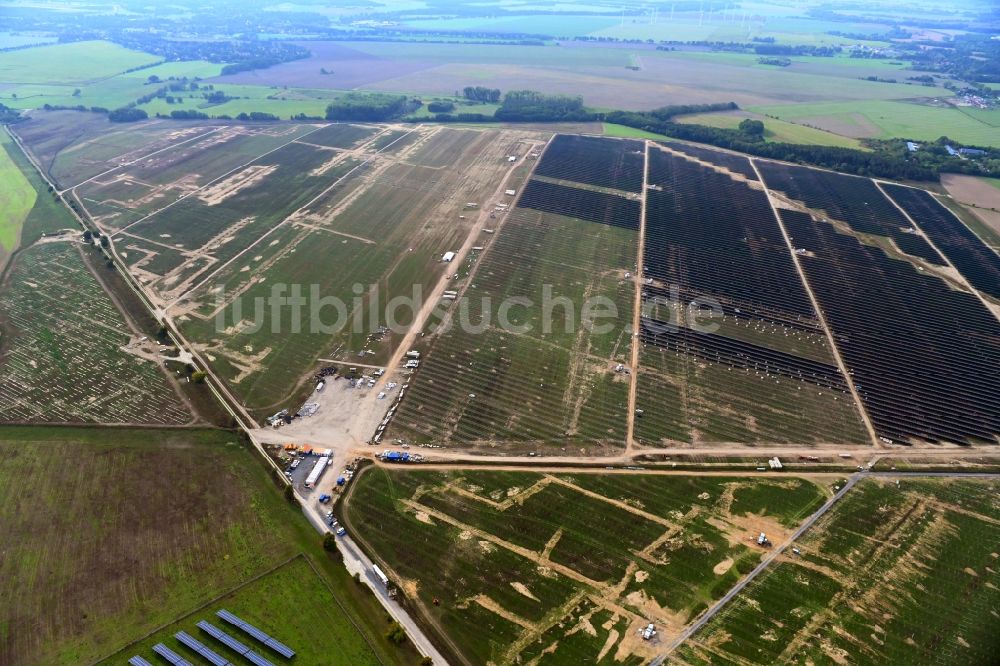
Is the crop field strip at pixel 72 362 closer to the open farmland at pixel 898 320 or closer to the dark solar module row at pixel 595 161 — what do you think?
the open farmland at pixel 898 320

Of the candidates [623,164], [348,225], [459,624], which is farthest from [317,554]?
[623,164]

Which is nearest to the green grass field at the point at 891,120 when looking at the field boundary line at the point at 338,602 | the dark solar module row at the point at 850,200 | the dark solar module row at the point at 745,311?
the dark solar module row at the point at 850,200

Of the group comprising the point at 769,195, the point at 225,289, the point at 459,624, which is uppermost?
the point at 769,195

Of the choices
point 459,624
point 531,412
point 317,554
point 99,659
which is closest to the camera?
point 99,659

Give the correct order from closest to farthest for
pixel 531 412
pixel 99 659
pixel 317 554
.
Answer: pixel 99 659 < pixel 317 554 < pixel 531 412

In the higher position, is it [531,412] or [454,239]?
[454,239]

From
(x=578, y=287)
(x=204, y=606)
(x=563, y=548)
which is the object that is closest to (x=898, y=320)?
(x=578, y=287)

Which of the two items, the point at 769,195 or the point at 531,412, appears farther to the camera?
the point at 769,195

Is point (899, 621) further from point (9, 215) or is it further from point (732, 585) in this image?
point (9, 215)

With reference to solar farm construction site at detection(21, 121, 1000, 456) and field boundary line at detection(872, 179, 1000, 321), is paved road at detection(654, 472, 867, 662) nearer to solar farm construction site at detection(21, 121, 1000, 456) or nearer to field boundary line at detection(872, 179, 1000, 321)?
solar farm construction site at detection(21, 121, 1000, 456)
